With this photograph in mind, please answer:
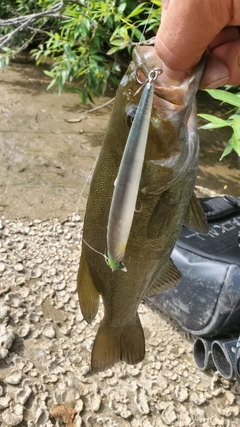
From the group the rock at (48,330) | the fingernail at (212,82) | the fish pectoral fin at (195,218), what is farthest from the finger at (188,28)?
the rock at (48,330)

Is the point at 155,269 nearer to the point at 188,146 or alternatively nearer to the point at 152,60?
the point at 188,146

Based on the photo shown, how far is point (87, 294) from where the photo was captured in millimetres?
1491

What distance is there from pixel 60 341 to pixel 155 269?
1.41m

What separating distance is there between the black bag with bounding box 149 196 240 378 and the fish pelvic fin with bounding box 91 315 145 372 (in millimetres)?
910

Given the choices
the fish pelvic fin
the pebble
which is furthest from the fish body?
the pebble

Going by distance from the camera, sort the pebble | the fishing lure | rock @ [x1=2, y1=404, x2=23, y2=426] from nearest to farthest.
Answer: the fishing lure → rock @ [x1=2, y1=404, x2=23, y2=426] → the pebble

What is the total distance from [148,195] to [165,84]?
0.29 meters

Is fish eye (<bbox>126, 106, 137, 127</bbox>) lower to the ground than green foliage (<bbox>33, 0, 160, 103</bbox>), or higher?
higher

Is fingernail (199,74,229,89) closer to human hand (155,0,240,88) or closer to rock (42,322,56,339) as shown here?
human hand (155,0,240,88)

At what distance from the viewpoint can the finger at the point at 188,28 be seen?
93 cm

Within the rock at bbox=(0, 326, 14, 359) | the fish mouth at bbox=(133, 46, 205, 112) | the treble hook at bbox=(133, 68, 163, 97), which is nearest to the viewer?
the treble hook at bbox=(133, 68, 163, 97)

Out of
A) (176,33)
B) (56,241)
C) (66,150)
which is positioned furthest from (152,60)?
(66,150)

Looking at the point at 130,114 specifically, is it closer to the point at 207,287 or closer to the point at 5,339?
the point at 207,287

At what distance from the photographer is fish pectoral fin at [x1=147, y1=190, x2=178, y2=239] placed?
125cm
